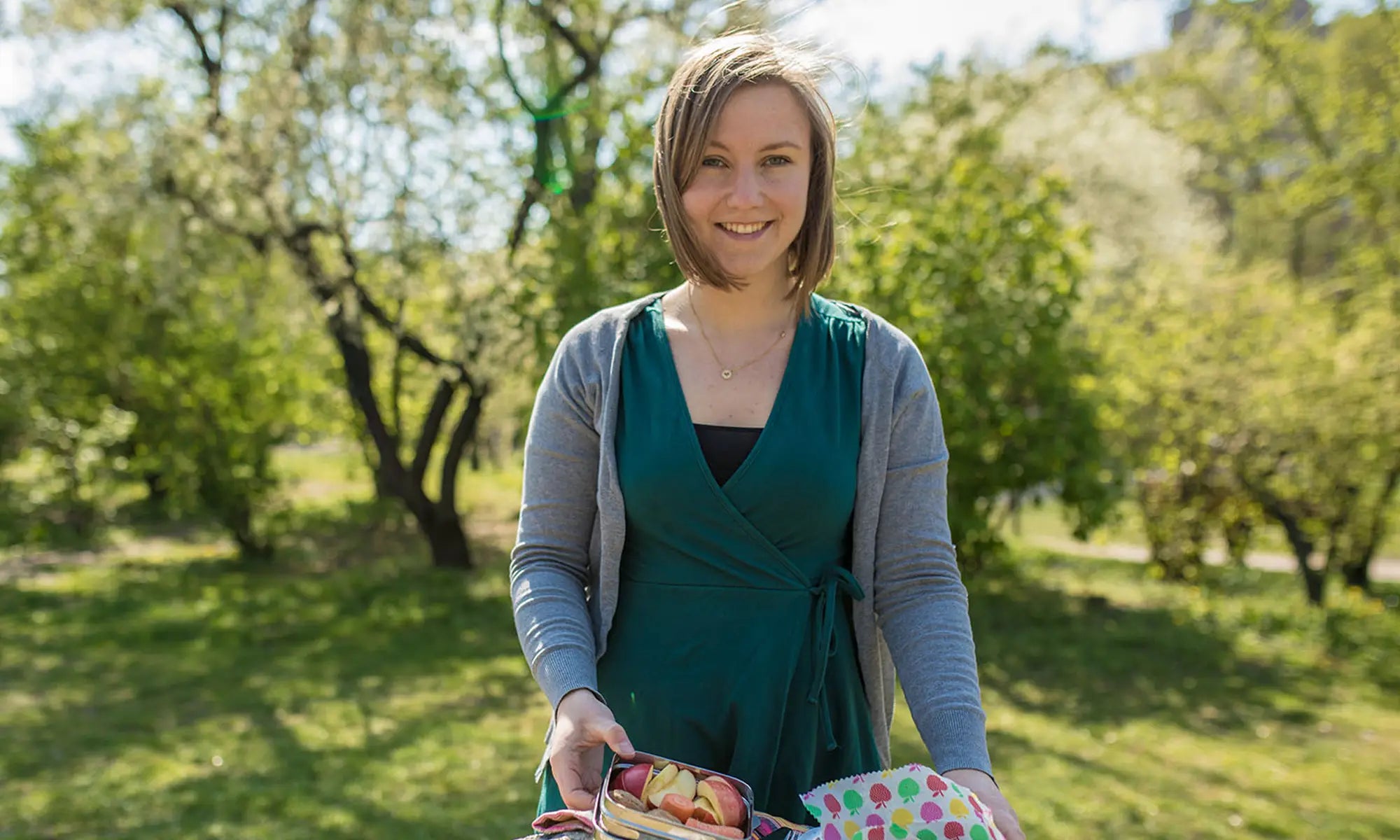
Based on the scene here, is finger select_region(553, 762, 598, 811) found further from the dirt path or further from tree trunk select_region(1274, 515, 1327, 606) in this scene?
the dirt path

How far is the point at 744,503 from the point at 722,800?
44cm

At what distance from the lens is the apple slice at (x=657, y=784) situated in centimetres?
136

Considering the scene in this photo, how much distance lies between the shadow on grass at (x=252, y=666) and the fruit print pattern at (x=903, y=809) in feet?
12.9

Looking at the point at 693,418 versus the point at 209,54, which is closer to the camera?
the point at 693,418

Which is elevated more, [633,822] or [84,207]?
[84,207]

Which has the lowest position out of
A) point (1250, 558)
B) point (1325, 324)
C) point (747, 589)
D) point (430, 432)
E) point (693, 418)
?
point (1250, 558)

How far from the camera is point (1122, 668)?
776 centimetres

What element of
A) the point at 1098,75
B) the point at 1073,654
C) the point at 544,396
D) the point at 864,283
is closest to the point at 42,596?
the point at 864,283

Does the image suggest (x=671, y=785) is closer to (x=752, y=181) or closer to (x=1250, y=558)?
(x=752, y=181)

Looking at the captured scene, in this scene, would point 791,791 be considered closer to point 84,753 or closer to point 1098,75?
point 84,753

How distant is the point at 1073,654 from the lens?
8.07 meters

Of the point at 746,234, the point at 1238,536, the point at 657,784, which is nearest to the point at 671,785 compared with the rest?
the point at 657,784

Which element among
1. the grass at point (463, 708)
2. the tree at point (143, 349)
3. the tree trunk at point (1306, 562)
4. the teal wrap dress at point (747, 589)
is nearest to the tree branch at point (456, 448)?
the grass at point (463, 708)

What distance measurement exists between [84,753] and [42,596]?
5547mm
